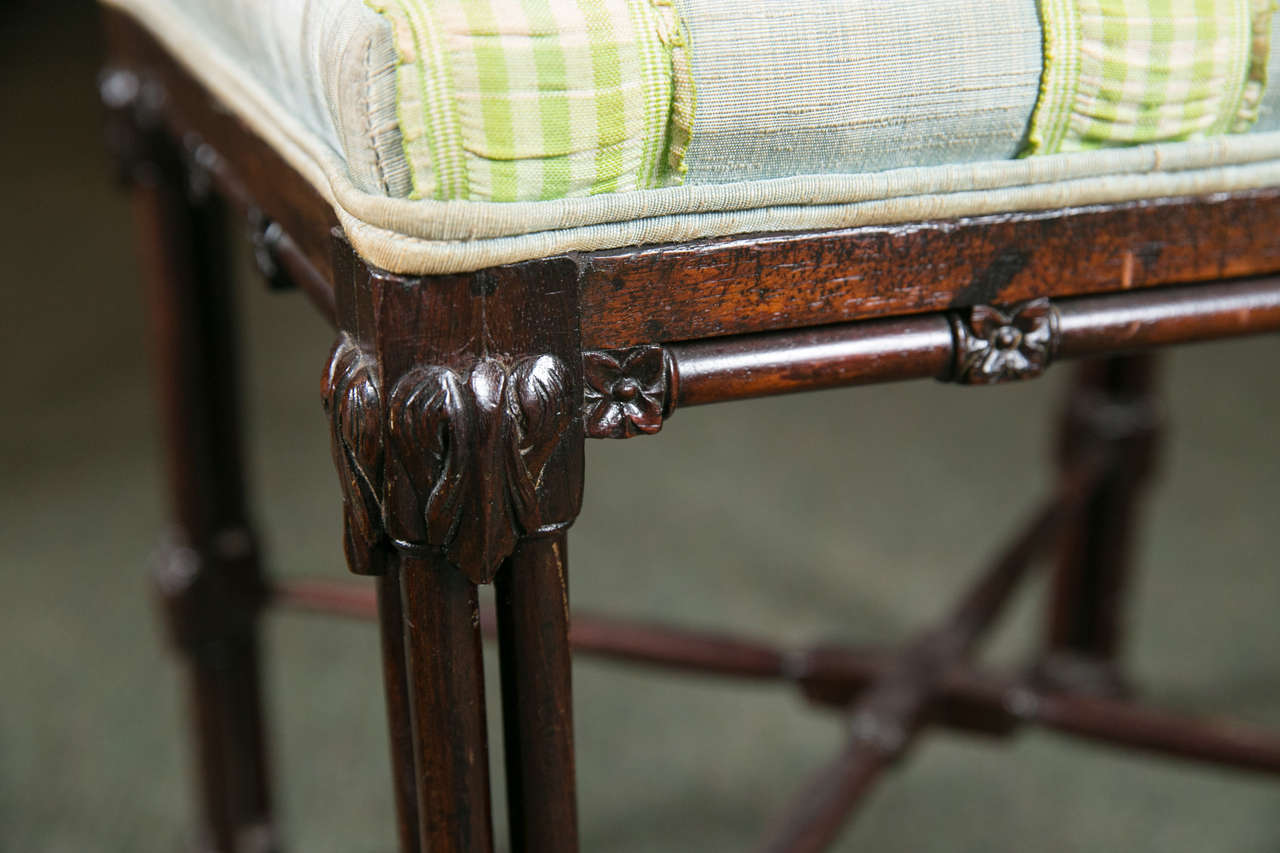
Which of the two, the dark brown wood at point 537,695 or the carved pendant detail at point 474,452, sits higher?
the carved pendant detail at point 474,452

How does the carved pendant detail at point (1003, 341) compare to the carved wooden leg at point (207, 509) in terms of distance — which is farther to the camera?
the carved wooden leg at point (207, 509)

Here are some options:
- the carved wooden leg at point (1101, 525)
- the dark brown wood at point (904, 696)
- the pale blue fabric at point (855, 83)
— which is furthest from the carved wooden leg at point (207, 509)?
the carved wooden leg at point (1101, 525)

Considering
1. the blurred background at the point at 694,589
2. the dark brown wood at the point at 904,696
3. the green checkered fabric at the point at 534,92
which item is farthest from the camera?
the blurred background at the point at 694,589

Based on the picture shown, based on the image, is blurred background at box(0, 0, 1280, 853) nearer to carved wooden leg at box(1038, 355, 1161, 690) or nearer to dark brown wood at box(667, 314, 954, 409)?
carved wooden leg at box(1038, 355, 1161, 690)

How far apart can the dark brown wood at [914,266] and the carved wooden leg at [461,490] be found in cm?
2

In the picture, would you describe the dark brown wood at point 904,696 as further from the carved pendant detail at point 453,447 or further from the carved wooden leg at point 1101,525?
the carved pendant detail at point 453,447

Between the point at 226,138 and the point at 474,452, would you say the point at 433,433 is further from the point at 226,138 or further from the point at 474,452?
the point at 226,138

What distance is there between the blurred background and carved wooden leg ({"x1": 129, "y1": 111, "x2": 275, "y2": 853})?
0.10 metres

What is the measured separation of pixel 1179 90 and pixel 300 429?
121cm

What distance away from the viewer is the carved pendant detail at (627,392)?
13.9 inches

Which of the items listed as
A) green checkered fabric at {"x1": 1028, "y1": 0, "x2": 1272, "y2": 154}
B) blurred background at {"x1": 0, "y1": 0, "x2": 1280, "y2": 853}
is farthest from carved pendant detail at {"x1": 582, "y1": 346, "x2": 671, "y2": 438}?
blurred background at {"x1": 0, "y1": 0, "x2": 1280, "y2": 853}

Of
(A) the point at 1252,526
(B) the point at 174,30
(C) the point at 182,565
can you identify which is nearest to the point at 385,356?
(B) the point at 174,30

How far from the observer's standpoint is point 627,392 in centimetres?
36

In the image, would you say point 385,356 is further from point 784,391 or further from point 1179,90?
point 1179,90
